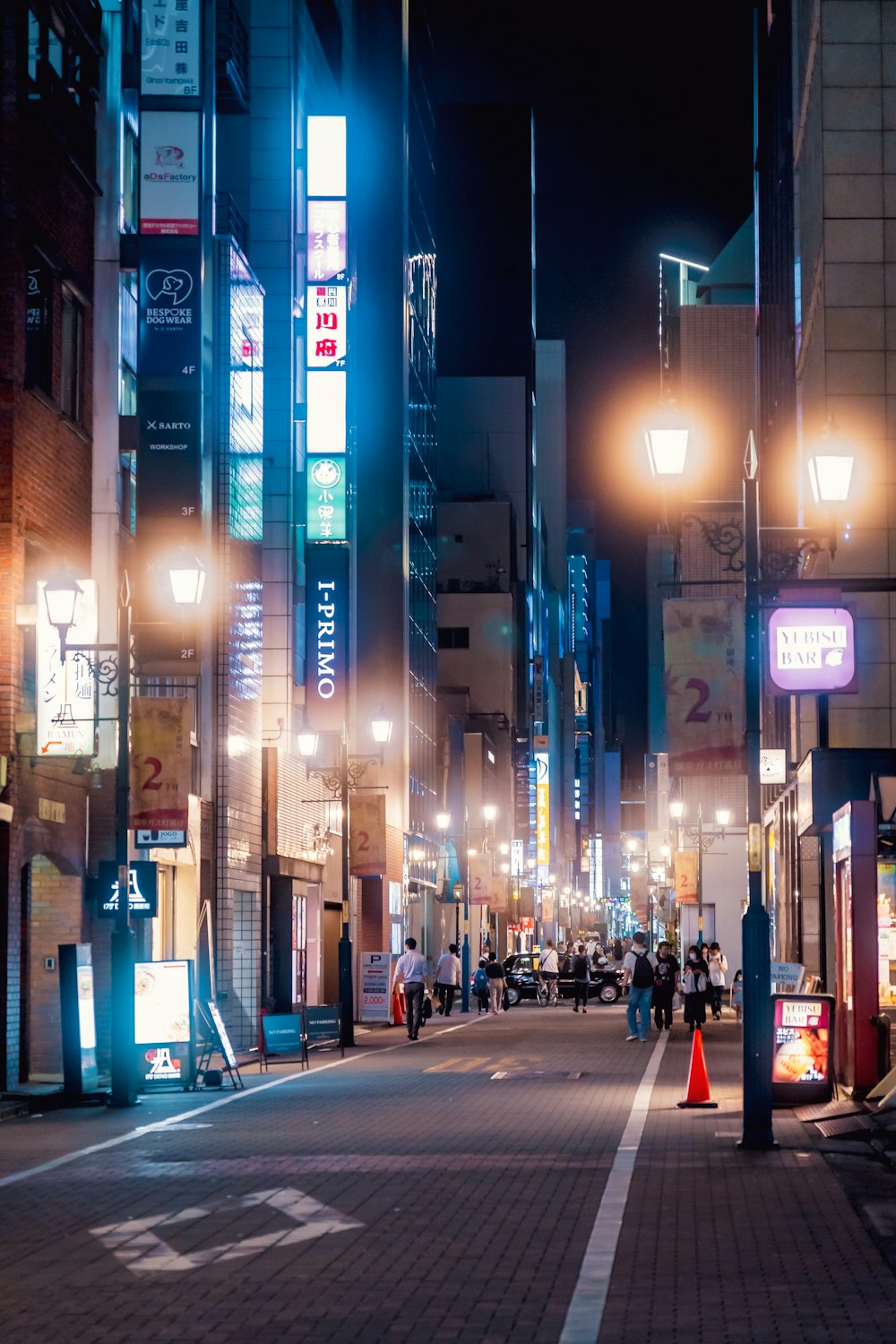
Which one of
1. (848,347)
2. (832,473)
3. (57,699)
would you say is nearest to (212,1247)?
(832,473)

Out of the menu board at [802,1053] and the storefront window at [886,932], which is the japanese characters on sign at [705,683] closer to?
the menu board at [802,1053]

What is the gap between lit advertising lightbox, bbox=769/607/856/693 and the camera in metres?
25.1

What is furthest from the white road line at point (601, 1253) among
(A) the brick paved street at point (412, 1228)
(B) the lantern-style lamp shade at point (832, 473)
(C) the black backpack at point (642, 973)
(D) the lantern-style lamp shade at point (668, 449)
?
(C) the black backpack at point (642, 973)

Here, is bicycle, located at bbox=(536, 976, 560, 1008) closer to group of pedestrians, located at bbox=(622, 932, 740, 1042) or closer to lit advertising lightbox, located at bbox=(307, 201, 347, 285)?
group of pedestrians, located at bbox=(622, 932, 740, 1042)

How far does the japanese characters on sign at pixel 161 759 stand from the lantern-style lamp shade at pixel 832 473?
11.8 meters

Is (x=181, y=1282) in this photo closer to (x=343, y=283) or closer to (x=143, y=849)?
(x=143, y=849)

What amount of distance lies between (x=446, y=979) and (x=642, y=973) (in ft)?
48.9

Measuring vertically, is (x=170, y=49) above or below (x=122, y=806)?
above

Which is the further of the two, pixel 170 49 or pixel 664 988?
pixel 664 988

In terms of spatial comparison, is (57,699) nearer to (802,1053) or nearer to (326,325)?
(802,1053)

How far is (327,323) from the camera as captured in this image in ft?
163

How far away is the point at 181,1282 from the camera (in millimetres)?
11555

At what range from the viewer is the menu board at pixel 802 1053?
23.3m

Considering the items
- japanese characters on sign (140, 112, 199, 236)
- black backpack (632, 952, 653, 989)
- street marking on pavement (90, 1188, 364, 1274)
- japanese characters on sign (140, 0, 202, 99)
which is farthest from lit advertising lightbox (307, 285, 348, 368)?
street marking on pavement (90, 1188, 364, 1274)
